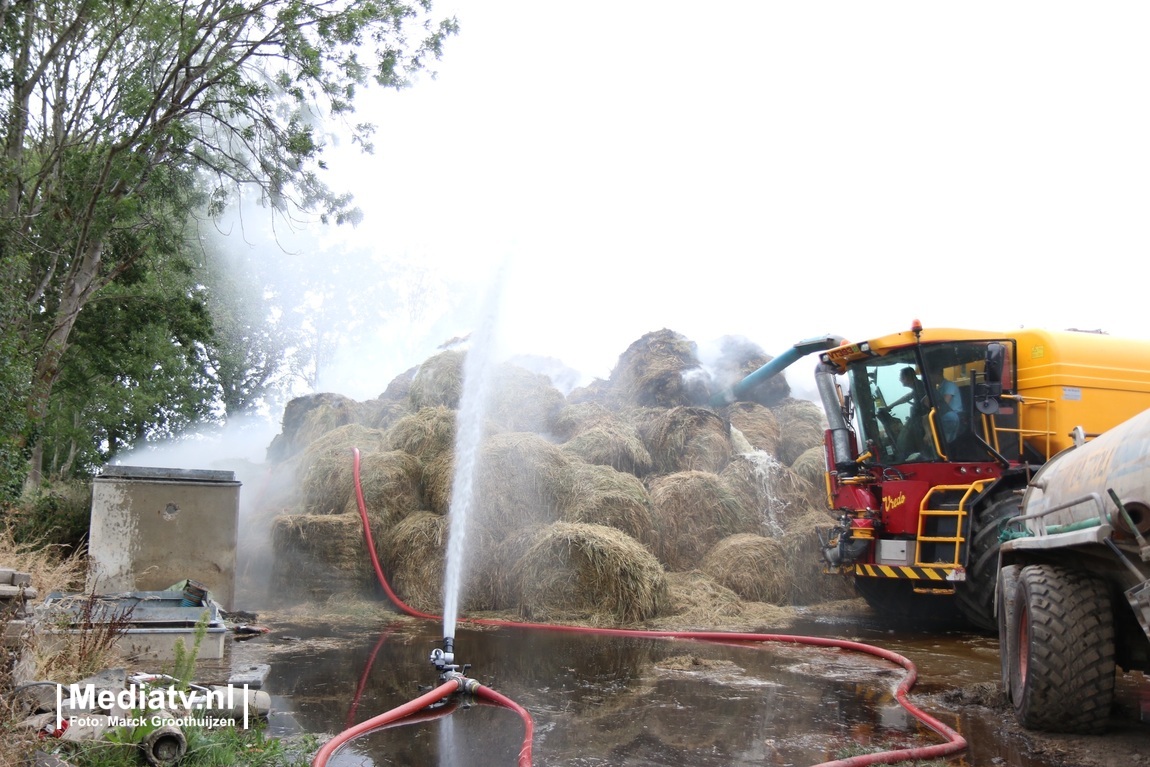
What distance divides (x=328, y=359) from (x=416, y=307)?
3984mm

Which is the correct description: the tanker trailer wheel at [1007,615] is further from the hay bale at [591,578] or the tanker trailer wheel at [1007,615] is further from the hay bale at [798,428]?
the hay bale at [798,428]

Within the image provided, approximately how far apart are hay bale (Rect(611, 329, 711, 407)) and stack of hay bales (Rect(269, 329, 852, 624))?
46.9 inches

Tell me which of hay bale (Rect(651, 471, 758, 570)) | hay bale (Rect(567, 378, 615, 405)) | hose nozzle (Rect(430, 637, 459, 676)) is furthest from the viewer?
→ hay bale (Rect(567, 378, 615, 405))

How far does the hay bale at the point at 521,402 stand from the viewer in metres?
13.0

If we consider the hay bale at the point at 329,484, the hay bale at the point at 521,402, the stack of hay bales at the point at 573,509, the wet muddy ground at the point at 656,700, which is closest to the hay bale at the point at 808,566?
the stack of hay bales at the point at 573,509

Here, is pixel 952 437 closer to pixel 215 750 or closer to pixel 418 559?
pixel 418 559

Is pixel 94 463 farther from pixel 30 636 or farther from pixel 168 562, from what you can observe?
pixel 30 636

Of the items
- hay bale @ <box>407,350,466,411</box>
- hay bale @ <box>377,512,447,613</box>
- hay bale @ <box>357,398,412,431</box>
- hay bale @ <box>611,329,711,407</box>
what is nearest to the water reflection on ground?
hay bale @ <box>377,512,447,613</box>

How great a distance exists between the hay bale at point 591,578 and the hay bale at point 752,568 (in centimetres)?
133

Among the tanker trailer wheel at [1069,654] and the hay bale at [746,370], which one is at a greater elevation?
the hay bale at [746,370]

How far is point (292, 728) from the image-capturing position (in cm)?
490

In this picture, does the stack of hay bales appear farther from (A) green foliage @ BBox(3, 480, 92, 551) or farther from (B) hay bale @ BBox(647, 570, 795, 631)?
(A) green foliage @ BBox(3, 480, 92, 551)

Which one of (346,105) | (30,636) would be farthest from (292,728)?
(346,105)

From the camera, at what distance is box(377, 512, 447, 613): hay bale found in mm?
10430
